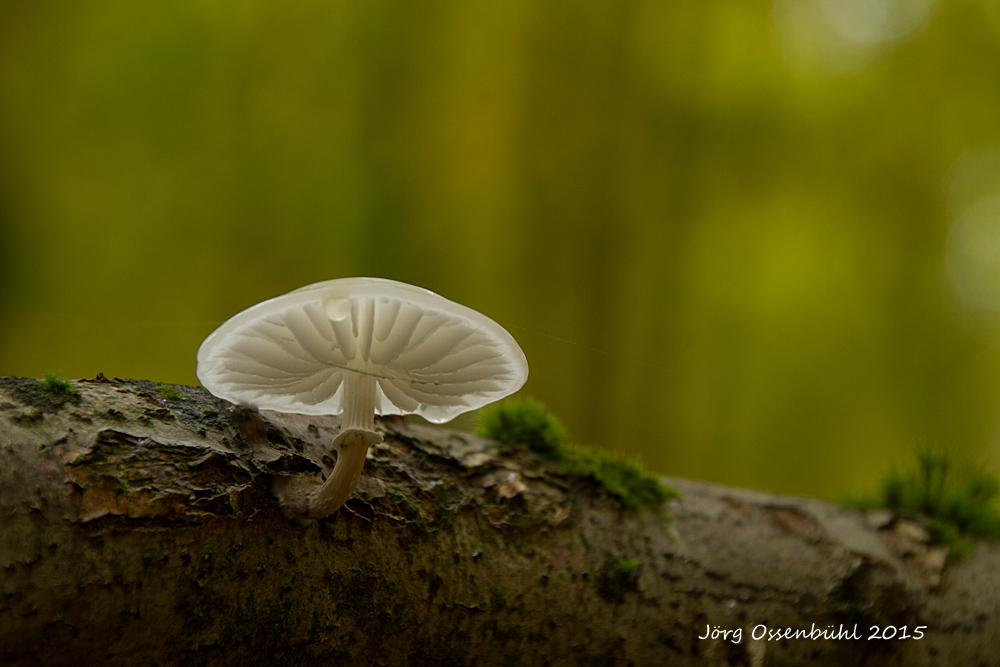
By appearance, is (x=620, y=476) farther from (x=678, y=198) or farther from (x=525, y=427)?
(x=678, y=198)

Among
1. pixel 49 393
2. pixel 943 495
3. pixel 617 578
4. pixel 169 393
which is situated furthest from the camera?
pixel 943 495

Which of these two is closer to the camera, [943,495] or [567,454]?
[567,454]

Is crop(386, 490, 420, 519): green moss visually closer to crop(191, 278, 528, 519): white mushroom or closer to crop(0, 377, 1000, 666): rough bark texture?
crop(0, 377, 1000, 666): rough bark texture

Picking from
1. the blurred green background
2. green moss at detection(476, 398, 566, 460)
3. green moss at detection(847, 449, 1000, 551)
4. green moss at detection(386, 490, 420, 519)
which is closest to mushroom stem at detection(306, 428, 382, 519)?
green moss at detection(386, 490, 420, 519)

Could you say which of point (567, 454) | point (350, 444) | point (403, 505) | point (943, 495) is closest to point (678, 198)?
point (943, 495)

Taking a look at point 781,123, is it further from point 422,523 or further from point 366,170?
point 422,523

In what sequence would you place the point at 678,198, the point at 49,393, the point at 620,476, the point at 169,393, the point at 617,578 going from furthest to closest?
the point at 678,198 → the point at 620,476 → the point at 617,578 → the point at 169,393 → the point at 49,393
